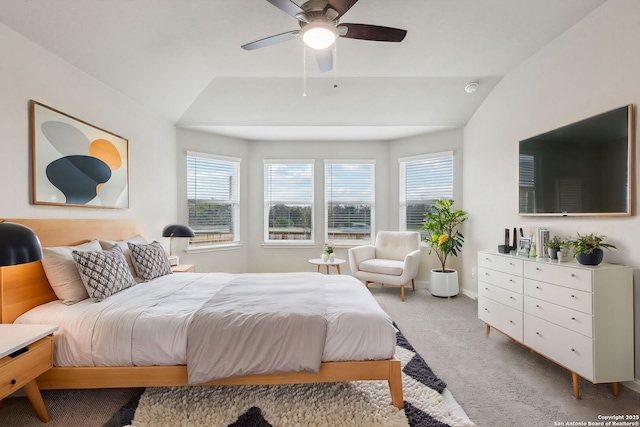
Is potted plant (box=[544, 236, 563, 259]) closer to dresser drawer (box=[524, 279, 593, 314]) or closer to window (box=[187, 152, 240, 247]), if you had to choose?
dresser drawer (box=[524, 279, 593, 314])

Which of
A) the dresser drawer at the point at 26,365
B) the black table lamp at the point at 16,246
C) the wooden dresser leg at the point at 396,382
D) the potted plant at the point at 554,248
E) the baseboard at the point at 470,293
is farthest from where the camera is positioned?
the baseboard at the point at 470,293

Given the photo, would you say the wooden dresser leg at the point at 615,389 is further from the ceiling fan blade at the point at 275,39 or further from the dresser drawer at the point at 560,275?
the ceiling fan blade at the point at 275,39

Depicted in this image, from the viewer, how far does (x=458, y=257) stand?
4.70m

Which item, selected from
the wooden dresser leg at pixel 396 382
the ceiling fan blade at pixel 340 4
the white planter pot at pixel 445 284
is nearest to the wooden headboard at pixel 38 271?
the wooden dresser leg at pixel 396 382

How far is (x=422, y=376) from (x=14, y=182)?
3.36 m

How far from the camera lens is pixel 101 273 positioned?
2252 mm

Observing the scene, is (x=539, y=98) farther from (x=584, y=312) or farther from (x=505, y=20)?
(x=584, y=312)

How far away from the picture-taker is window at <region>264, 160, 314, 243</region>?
18.0 feet

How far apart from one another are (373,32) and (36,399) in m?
3.19

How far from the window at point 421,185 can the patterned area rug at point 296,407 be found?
3.35 m

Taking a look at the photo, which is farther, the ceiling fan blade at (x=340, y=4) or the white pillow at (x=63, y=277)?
the white pillow at (x=63, y=277)

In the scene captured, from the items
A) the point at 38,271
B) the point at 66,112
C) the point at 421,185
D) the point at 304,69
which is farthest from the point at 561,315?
the point at 66,112

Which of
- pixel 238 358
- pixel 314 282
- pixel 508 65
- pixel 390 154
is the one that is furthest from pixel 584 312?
pixel 390 154

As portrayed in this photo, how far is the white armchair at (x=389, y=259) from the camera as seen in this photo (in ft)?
14.2
